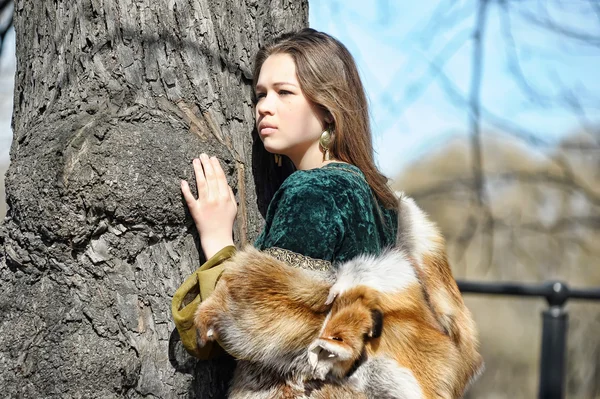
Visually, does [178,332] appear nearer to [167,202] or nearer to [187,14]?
[167,202]

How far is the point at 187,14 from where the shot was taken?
79.6 inches

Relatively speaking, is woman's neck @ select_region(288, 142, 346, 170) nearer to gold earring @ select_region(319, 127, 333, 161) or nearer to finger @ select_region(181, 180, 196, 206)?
→ gold earring @ select_region(319, 127, 333, 161)

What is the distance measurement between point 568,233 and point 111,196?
6188 millimetres

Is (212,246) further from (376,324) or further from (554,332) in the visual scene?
(554,332)

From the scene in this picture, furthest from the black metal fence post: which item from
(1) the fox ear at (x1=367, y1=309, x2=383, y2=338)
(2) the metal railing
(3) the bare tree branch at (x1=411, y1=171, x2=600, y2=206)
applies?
(3) the bare tree branch at (x1=411, y1=171, x2=600, y2=206)

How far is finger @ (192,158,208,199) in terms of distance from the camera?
188 centimetres

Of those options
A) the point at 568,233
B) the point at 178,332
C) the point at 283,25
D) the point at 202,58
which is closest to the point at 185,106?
the point at 202,58

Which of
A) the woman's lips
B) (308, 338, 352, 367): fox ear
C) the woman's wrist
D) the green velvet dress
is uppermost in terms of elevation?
the woman's lips

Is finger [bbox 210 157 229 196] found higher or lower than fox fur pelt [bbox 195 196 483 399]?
higher

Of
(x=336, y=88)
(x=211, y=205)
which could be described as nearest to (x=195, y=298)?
(x=211, y=205)

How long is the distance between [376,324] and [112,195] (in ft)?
2.50

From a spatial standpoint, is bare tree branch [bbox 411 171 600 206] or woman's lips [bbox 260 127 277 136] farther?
bare tree branch [bbox 411 171 600 206]

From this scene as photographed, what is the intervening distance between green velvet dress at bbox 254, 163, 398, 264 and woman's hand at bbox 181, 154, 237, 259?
0.11 metres

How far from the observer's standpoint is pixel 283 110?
2031 mm
